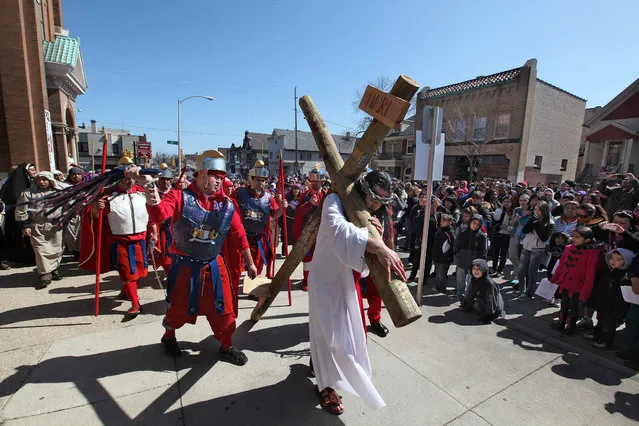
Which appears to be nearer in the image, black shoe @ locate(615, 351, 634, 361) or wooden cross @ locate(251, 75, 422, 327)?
wooden cross @ locate(251, 75, 422, 327)

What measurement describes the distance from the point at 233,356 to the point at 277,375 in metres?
0.49

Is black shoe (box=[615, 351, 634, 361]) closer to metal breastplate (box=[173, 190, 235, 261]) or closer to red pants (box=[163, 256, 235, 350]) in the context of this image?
red pants (box=[163, 256, 235, 350])

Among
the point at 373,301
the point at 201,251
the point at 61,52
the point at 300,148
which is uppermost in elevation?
the point at 61,52

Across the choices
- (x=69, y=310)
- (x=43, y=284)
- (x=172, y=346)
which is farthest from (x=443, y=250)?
(x=43, y=284)

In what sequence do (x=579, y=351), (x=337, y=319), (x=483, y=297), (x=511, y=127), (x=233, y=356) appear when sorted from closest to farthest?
(x=337, y=319) → (x=233, y=356) → (x=579, y=351) → (x=483, y=297) → (x=511, y=127)

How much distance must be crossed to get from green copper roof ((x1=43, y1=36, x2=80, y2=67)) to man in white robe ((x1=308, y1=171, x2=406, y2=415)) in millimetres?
13549

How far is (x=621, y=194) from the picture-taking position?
618 cm

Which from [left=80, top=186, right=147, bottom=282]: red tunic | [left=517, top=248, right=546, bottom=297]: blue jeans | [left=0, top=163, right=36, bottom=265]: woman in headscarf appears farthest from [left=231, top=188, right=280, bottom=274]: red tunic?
[left=517, top=248, right=546, bottom=297]: blue jeans

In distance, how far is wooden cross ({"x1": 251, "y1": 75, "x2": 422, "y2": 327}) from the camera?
1934mm

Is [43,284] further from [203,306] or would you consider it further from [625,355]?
[625,355]

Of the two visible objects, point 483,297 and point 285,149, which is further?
point 285,149

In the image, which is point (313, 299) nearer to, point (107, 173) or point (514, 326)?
point (107, 173)

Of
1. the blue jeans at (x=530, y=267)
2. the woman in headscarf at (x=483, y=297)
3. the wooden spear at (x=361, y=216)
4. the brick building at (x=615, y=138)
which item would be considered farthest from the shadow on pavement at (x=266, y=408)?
the brick building at (x=615, y=138)

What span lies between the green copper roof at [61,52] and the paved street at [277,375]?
10604 mm
